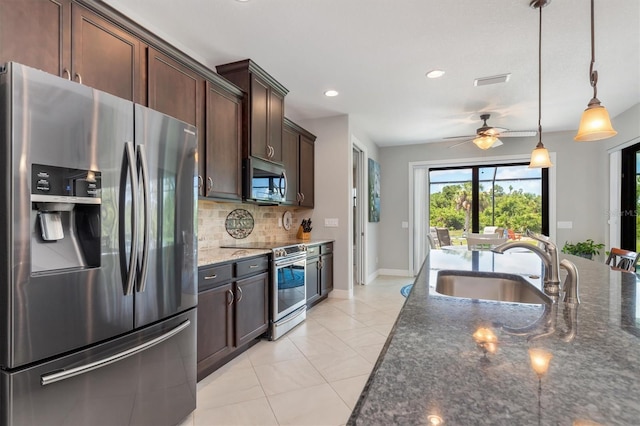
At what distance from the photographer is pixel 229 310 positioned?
2418 millimetres

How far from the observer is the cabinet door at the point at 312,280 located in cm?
371

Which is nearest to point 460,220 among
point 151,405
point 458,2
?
point 458,2

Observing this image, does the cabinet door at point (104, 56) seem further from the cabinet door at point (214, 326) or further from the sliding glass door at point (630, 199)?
the sliding glass door at point (630, 199)

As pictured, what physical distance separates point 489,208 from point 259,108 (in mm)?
4592

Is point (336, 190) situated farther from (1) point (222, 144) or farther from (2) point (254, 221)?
(1) point (222, 144)

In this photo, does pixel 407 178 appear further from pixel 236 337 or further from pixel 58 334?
pixel 58 334

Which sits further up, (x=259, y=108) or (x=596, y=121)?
(x=259, y=108)

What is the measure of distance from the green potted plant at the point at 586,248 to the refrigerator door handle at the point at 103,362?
5.67 metres

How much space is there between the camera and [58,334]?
1207mm

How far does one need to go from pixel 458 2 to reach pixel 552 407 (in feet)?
7.87

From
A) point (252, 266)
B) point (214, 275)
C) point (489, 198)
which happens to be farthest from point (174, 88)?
point (489, 198)

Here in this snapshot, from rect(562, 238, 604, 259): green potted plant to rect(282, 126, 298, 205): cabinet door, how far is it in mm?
4376

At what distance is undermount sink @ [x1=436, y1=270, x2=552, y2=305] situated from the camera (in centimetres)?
149


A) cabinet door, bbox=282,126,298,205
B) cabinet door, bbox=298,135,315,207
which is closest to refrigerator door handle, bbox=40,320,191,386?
cabinet door, bbox=282,126,298,205
